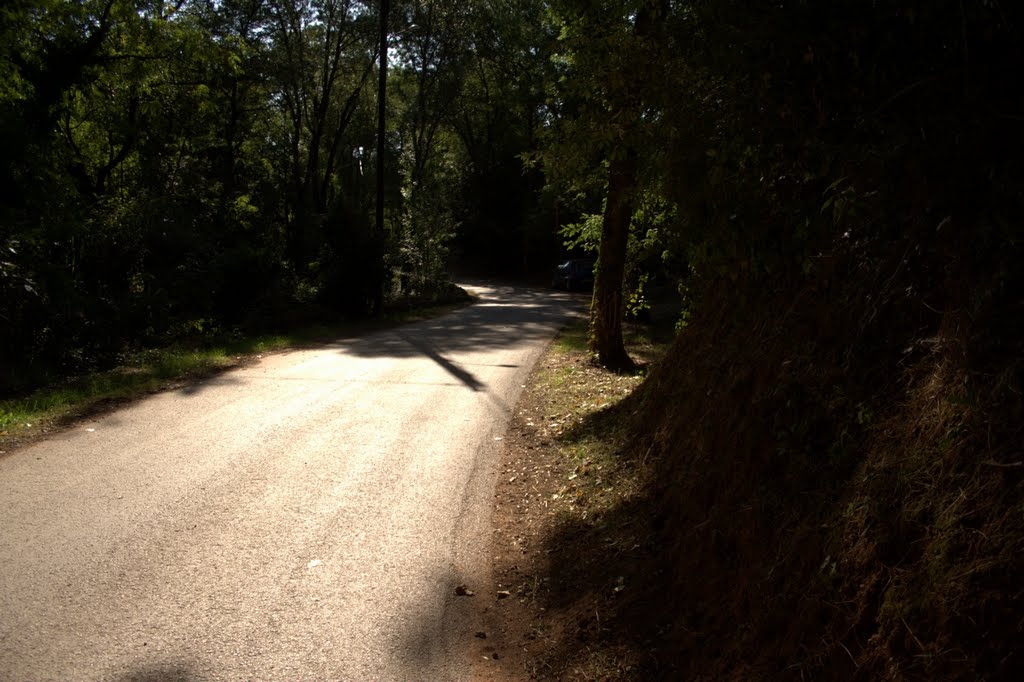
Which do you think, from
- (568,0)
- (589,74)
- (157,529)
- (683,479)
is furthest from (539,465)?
(568,0)

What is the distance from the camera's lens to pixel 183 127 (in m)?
22.5

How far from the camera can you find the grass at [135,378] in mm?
8164

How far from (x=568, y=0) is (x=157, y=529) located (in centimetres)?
816

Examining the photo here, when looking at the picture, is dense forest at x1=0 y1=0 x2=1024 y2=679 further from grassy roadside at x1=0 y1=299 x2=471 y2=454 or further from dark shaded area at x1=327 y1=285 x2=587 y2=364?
dark shaded area at x1=327 y1=285 x2=587 y2=364

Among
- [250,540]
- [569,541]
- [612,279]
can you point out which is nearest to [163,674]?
[250,540]

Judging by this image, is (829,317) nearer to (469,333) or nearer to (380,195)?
(469,333)

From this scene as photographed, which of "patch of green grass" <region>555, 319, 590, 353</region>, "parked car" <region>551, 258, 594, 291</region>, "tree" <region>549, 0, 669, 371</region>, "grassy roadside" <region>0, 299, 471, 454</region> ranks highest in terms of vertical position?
"tree" <region>549, 0, 669, 371</region>

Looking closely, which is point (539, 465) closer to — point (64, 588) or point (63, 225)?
point (64, 588)

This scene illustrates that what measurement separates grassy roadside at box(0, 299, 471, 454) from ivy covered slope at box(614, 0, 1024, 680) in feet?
23.5

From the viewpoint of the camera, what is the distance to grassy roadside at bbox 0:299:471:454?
8078 mm

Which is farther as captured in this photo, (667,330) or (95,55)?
(667,330)

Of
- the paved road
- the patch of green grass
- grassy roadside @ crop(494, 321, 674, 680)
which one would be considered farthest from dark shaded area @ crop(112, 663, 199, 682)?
the patch of green grass

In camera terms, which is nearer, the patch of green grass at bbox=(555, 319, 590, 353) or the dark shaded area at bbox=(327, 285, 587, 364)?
the dark shaded area at bbox=(327, 285, 587, 364)

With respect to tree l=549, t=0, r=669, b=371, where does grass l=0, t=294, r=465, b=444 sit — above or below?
below
